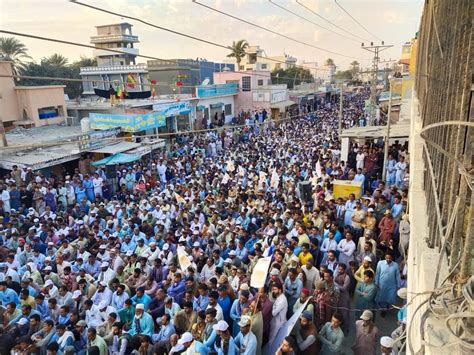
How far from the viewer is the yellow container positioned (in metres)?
9.57

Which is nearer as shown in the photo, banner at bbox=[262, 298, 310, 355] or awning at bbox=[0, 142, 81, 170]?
banner at bbox=[262, 298, 310, 355]

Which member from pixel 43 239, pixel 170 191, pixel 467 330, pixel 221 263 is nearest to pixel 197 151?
pixel 170 191

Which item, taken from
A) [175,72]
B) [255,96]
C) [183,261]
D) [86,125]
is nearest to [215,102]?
[255,96]

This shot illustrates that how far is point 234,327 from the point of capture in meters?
5.55

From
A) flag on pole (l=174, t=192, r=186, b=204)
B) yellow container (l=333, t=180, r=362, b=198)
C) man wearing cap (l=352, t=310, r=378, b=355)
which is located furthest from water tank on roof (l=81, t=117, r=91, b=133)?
man wearing cap (l=352, t=310, r=378, b=355)

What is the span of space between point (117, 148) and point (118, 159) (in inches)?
56.9

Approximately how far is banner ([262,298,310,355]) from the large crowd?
0.07 meters

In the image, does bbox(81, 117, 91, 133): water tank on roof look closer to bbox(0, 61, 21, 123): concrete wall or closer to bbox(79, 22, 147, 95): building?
bbox(0, 61, 21, 123): concrete wall

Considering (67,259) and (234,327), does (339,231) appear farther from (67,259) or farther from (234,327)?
(67,259)

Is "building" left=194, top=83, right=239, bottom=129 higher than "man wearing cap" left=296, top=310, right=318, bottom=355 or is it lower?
higher

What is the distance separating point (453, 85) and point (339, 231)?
4.64 metres

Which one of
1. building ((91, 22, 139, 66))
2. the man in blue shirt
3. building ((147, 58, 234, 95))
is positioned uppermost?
building ((91, 22, 139, 66))

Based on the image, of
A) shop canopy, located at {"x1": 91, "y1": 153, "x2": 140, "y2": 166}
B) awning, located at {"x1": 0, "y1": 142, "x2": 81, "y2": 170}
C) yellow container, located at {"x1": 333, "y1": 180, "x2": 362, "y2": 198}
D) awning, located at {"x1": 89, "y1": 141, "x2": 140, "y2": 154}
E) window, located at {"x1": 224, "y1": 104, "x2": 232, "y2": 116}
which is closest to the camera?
Answer: yellow container, located at {"x1": 333, "y1": 180, "x2": 362, "y2": 198}

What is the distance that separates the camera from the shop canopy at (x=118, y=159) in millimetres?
15039
